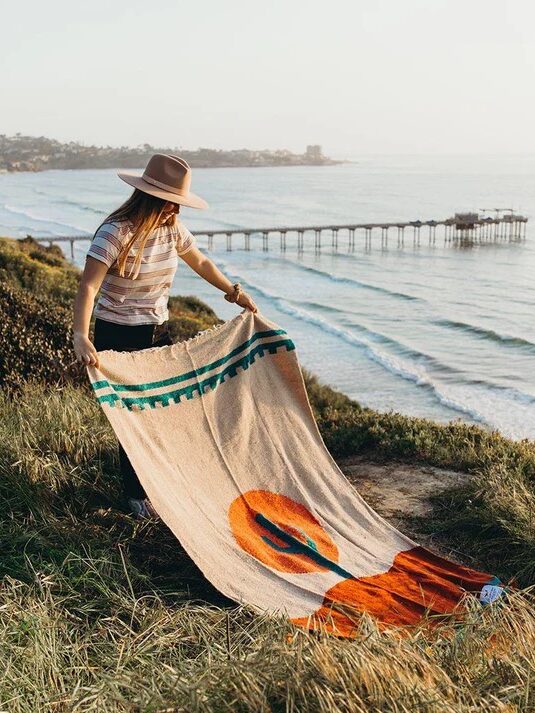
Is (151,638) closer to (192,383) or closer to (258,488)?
(258,488)

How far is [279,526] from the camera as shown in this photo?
5.69 m

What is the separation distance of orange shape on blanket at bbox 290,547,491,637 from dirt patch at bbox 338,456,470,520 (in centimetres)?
102

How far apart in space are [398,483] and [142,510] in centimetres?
231

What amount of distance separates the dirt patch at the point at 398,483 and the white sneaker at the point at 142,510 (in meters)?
1.72

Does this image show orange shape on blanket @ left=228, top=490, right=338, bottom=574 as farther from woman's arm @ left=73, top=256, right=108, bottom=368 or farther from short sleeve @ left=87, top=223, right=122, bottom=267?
short sleeve @ left=87, top=223, right=122, bottom=267

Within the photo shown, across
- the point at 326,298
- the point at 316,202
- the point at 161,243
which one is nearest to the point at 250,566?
the point at 161,243

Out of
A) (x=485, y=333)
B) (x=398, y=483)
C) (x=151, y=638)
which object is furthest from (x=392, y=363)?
(x=151, y=638)

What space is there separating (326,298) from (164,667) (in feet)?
119

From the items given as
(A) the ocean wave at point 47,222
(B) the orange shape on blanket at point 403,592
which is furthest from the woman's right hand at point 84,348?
(A) the ocean wave at point 47,222

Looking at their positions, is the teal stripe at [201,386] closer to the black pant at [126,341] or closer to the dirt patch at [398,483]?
the black pant at [126,341]

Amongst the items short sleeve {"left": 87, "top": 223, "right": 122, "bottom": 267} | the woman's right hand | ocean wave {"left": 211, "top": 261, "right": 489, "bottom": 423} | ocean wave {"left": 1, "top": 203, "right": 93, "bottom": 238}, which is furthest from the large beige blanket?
ocean wave {"left": 1, "top": 203, "right": 93, "bottom": 238}

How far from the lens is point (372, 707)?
3.18m

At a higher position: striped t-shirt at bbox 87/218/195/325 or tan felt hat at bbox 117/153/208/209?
tan felt hat at bbox 117/153/208/209

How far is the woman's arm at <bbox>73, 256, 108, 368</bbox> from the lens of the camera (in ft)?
16.8
